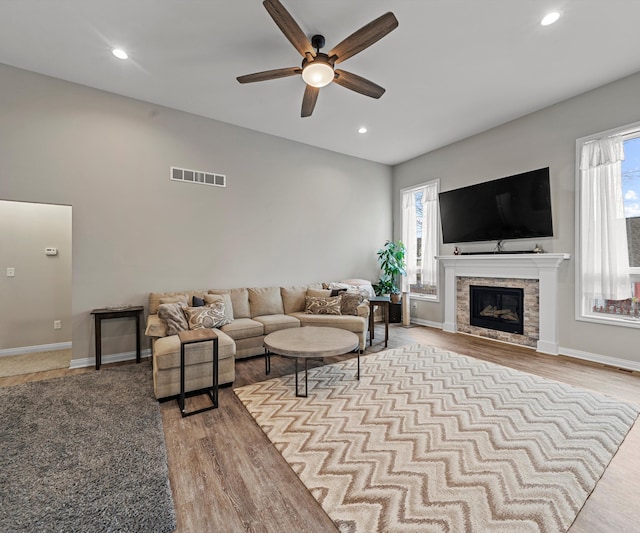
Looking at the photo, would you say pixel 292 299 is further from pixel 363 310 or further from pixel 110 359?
pixel 110 359

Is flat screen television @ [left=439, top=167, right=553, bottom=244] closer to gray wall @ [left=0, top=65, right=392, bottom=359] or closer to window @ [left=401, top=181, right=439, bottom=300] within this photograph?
window @ [left=401, top=181, right=439, bottom=300]

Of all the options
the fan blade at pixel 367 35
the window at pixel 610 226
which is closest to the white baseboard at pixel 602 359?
the window at pixel 610 226

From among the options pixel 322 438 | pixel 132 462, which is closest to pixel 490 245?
pixel 322 438

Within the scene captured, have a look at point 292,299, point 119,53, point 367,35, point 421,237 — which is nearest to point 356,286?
point 292,299

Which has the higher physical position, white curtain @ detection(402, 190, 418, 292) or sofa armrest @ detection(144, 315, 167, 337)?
white curtain @ detection(402, 190, 418, 292)

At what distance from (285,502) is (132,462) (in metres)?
1.07

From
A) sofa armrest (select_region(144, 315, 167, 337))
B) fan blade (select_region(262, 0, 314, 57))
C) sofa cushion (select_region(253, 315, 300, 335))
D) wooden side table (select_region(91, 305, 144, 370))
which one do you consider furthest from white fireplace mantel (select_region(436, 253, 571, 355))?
wooden side table (select_region(91, 305, 144, 370))

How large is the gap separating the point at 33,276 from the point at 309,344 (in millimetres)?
4211

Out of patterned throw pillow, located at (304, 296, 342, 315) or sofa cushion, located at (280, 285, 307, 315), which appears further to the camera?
sofa cushion, located at (280, 285, 307, 315)

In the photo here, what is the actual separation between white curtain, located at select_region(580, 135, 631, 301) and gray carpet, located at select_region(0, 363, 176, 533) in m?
4.94

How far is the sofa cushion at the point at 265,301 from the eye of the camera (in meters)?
4.46

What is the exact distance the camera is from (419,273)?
6.19 meters

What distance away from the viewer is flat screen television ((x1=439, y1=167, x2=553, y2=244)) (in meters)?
4.17

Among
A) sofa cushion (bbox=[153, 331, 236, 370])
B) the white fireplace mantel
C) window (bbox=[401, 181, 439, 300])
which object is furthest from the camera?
window (bbox=[401, 181, 439, 300])
